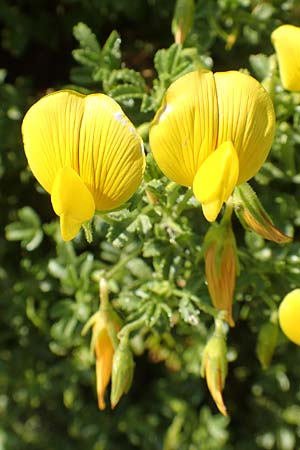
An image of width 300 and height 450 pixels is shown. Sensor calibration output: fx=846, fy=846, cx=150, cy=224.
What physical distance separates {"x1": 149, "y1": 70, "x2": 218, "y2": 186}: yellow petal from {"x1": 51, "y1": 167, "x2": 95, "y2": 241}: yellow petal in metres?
0.13

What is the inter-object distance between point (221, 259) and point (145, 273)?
300 mm

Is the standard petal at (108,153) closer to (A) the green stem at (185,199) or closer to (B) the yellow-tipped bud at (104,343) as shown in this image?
(A) the green stem at (185,199)

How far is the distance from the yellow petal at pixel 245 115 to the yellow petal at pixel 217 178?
35 millimetres

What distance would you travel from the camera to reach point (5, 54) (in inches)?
85.3

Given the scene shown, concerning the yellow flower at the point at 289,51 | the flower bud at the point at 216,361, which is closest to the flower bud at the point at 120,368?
the flower bud at the point at 216,361

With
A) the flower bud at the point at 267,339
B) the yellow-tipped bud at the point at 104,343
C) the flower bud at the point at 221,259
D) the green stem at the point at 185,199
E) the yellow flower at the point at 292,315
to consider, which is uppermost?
the green stem at the point at 185,199

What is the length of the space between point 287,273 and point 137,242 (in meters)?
0.31

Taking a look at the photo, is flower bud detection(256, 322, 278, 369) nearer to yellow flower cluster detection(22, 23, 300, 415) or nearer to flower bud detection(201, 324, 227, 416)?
flower bud detection(201, 324, 227, 416)

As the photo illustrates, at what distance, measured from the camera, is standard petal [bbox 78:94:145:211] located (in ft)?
4.18

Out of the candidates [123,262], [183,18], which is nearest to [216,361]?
[123,262]

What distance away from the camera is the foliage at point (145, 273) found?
64.4 inches

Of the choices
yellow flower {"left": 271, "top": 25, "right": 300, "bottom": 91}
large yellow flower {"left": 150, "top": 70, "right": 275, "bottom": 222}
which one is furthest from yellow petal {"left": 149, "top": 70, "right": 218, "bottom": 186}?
yellow flower {"left": 271, "top": 25, "right": 300, "bottom": 91}

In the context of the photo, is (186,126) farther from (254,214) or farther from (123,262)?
(123,262)

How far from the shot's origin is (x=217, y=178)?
1.24 m
